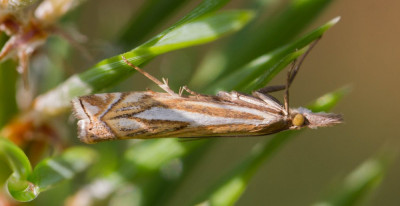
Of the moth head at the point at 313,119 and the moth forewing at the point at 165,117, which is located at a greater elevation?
the moth forewing at the point at 165,117

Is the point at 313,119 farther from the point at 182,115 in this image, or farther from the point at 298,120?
the point at 182,115

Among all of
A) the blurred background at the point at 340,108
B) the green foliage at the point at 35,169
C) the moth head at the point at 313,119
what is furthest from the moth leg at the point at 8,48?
the blurred background at the point at 340,108

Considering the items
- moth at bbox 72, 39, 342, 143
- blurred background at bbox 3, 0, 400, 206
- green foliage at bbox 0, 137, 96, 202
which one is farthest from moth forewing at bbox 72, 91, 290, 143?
blurred background at bbox 3, 0, 400, 206

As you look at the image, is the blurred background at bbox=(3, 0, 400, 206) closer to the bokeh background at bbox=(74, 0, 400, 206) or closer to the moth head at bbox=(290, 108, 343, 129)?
the bokeh background at bbox=(74, 0, 400, 206)

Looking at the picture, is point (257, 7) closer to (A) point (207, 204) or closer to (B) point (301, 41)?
(B) point (301, 41)

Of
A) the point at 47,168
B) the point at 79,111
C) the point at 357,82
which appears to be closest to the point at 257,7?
the point at 79,111

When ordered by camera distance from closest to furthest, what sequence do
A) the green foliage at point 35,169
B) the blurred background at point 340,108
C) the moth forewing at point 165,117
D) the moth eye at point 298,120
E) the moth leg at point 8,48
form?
the green foliage at point 35,169, the moth leg at point 8,48, the moth forewing at point 165,117, the moth eye at point 298,120, the blurred background at point 340,108

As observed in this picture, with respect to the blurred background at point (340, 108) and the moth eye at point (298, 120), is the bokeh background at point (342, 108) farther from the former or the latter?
the moth eye at point (298, 120)
